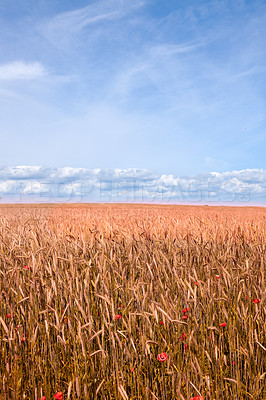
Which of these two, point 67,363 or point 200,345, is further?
point 67,363

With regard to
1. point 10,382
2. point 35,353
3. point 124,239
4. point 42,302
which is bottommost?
point 10,382

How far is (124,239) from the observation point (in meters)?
A: 5.41

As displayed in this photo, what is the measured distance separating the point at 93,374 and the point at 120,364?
0.22 metres

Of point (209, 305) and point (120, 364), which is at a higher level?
point (209, 305)

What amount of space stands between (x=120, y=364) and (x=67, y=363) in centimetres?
52

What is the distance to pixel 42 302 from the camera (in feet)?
10.2

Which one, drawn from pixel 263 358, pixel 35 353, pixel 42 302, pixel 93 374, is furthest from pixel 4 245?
pixel 263 358

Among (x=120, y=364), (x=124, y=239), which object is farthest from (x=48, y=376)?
(x=124, y=239)

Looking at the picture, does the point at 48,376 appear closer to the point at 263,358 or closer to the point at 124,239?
the point at 263,358

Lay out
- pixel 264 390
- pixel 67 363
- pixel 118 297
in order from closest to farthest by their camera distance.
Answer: pixel 264 390 → pixel 67 363 → pixel 118 297

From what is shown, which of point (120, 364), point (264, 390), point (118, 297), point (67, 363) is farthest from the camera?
point (118, 297)

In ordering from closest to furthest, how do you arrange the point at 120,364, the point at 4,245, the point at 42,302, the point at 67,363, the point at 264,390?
the point at 264,390 → the point at 120,364 → the point at 67,363 → the point at 42,302 → the point at 4,245

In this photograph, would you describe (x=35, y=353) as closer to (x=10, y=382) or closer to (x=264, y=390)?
(x=10, y=382)

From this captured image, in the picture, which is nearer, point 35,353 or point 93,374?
point 93,374
